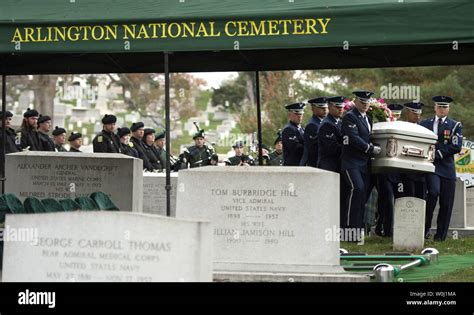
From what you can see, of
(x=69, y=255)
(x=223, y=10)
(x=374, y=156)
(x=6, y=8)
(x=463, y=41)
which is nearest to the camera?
(x=69, y=255)

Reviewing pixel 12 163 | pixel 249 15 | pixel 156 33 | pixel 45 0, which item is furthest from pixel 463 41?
pixel 12 163

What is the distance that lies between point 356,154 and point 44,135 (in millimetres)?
5871

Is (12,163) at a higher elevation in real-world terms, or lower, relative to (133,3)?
lower

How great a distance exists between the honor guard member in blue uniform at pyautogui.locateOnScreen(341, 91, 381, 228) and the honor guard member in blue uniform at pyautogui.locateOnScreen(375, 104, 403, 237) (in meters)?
1.14

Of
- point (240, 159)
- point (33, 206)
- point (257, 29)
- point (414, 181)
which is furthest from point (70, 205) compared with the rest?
point (240, 159)

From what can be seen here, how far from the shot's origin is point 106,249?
27.6 ft

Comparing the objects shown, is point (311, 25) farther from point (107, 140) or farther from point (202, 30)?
point (107, 140)

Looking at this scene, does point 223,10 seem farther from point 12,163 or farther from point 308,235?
point 12,163

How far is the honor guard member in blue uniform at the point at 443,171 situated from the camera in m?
15.6

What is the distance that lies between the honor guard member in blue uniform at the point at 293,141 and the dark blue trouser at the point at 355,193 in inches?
49.7

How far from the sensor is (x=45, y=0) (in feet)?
44.8

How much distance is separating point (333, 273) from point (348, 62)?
4.80 meters

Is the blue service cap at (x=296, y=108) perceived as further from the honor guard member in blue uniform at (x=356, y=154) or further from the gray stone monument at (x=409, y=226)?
the gray stone monument at (x=409, y=226)
